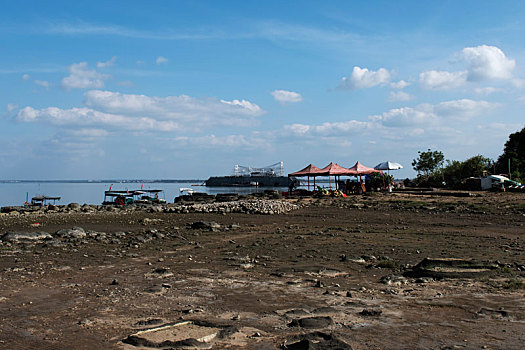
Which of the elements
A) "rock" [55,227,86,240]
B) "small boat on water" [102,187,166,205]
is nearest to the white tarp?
"small boat on water" [102,187,166,205]

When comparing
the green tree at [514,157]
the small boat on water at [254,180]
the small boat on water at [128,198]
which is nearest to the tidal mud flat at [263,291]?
the small boat on water at [128,198]

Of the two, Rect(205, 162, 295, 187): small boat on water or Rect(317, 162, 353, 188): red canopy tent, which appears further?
Rect(205, 162, 295, 187): small boat on water

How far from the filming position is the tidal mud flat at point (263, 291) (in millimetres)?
5301

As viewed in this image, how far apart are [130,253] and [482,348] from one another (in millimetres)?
8610

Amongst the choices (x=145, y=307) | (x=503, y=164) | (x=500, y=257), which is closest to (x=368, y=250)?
(x=500, y=257)

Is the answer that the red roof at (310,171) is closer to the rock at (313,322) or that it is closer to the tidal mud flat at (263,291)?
the tidal mud flat at (263,291)

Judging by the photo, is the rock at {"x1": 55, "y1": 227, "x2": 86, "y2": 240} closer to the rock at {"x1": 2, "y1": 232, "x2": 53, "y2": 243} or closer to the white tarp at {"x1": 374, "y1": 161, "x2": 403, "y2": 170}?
the rock at {"x1": 2, "y1": 232, "x2": 53, "y2": 243}

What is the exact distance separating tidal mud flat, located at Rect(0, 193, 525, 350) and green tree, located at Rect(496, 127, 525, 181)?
3400cm

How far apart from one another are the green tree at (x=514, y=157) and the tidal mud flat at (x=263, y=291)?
34001mm

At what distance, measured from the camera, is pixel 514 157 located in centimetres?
4872

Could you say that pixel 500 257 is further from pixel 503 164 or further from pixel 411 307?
pixel 503 164

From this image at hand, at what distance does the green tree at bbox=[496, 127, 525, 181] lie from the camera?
4489cm

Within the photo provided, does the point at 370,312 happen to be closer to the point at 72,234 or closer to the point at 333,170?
the point at 72,234

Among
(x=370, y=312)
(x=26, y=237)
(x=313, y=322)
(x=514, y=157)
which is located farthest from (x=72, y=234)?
(x=514, y=157)
